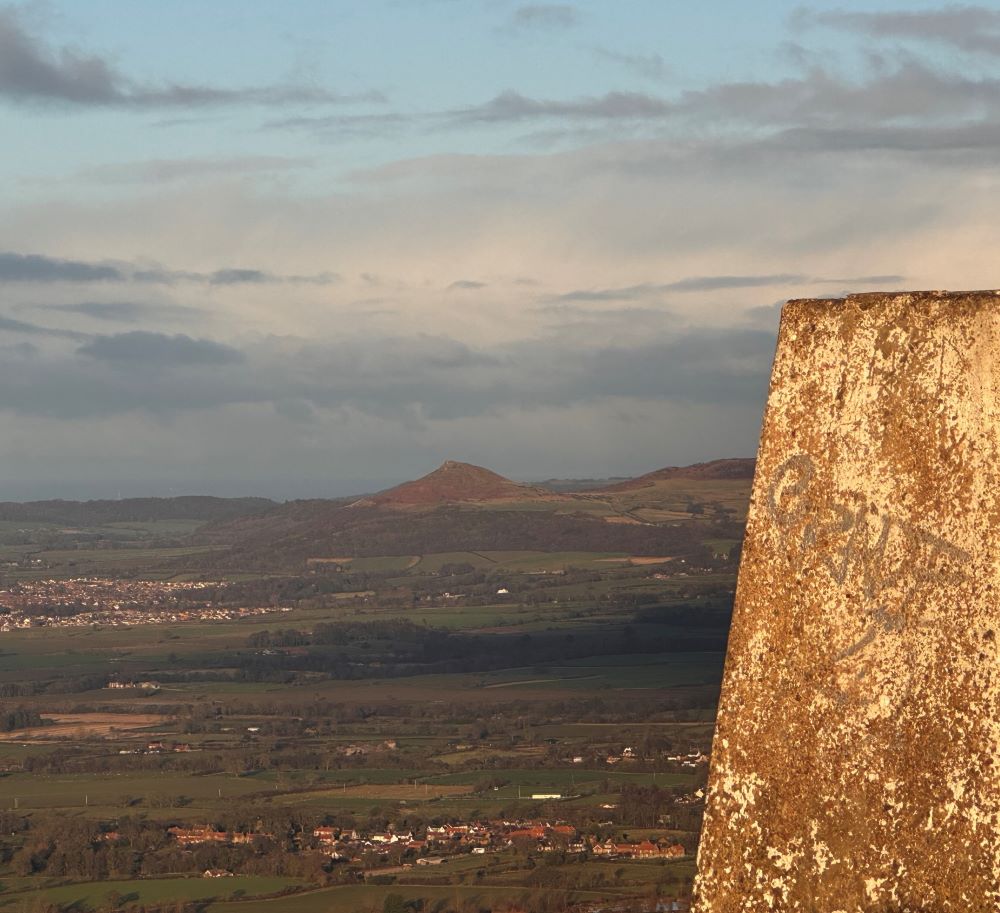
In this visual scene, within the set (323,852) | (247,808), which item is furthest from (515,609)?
(323,852)

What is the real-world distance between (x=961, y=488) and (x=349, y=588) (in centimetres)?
18026

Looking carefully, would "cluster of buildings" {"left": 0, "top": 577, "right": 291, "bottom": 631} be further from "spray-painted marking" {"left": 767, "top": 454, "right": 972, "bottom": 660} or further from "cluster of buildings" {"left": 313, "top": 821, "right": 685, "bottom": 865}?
"spray-painted marking" {"left": 767, "top": 454, "right": 972, "bottom": 660}

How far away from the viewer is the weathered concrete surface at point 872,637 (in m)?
3.65

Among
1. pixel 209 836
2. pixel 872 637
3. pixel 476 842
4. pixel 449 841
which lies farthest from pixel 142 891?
pixel 872 637

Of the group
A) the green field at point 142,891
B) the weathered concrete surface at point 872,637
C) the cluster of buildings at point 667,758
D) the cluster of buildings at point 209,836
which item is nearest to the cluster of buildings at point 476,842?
the cluster of buildings at point 209,836

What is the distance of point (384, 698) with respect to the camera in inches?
4528

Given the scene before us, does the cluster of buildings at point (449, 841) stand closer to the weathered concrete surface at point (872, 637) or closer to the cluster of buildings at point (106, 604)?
the weathered concrete surface at point (872, 637)

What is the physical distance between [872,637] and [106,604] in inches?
6557

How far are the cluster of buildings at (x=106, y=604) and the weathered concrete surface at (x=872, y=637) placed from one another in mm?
152434

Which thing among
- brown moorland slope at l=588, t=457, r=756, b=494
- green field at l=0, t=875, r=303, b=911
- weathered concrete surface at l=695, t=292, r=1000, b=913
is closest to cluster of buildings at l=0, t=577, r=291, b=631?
brown moorland slope at l=588, t=457, r=756, b=494

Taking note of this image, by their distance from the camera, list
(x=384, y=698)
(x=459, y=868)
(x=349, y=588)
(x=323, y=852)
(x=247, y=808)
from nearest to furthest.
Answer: (x=459, y=868) < (x=323, y=852) < (x=247, y=808) < (x=384, y=698) < (x=349, y=588)

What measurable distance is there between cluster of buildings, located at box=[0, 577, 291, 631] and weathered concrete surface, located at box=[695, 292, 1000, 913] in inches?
6001

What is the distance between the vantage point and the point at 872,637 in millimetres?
3719

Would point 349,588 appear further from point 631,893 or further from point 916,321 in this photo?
point 916,321
